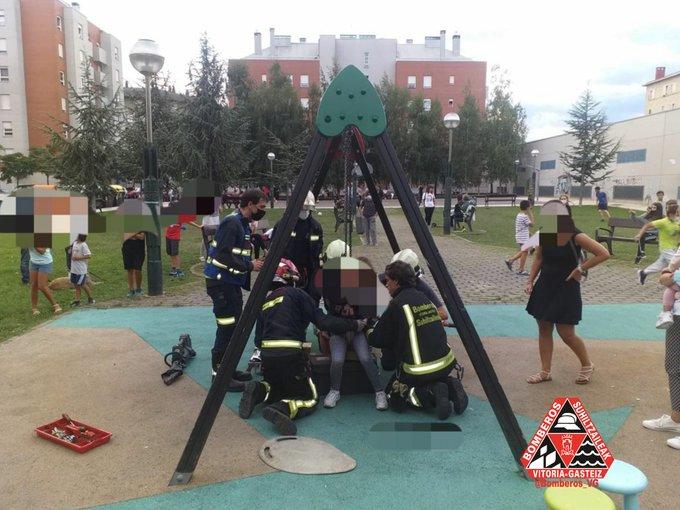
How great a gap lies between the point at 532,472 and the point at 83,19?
65758mm

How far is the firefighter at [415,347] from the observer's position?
13.0 ft

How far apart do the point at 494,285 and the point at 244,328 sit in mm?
7564

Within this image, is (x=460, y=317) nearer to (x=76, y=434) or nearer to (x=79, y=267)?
(x=76, y=434)

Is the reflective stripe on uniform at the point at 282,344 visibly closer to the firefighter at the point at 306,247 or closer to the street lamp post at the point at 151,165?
the firefighter at the point at 306,247

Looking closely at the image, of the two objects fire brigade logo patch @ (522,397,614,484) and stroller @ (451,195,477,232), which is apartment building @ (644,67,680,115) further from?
fire brigade logo patch @ (522,397,614,484)

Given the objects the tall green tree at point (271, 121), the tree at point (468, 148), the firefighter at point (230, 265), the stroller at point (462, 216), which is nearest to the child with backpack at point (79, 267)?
the firefighter at point (230, 265)

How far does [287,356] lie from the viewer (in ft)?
13.1

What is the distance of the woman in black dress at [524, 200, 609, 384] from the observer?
446 centimetres

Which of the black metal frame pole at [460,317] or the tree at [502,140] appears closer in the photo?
the black metal frame pole at [460,317]

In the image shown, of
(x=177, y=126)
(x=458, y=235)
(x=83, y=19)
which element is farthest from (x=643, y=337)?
(x=83, y=19)

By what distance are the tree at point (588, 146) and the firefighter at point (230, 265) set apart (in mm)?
41946

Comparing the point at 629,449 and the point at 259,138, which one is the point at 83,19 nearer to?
the point at 259,138

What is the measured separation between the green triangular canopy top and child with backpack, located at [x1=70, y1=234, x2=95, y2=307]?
5.99 metres

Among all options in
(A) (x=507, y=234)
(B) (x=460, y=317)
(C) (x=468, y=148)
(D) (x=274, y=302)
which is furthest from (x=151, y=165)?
(C) (x=468, y=148)
